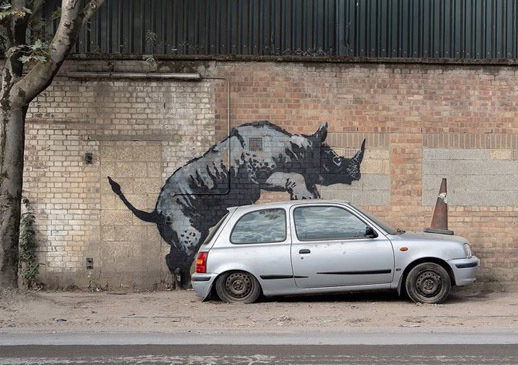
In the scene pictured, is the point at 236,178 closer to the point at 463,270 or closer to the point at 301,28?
the point at 301,28

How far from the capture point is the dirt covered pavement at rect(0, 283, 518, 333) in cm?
900

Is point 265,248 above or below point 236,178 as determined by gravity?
below

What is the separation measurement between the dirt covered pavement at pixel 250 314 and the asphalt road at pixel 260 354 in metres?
1.09

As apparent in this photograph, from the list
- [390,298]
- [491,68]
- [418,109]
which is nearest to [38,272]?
[390,298]

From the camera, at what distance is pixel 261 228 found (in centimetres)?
1042

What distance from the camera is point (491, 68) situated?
12875 mm

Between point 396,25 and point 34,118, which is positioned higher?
point 396,25

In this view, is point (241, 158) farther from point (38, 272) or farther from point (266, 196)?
point (38, 272)

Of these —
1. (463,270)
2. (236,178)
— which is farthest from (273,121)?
(463,270)

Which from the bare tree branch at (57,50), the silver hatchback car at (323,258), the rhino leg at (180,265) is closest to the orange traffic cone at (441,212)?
the silver hatchback car at (323,258)

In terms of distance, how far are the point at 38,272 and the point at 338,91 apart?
618cm

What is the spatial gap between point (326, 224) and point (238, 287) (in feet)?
5.14

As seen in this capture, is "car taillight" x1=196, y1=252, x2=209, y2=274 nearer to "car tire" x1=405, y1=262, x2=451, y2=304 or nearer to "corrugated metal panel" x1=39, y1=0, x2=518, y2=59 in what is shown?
"car tire" x1=405, y1=262, x2=451, y2=304

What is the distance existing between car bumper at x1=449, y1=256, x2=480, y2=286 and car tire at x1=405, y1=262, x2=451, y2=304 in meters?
0.13
